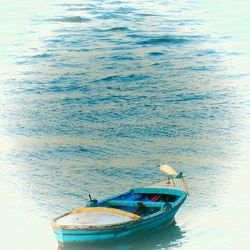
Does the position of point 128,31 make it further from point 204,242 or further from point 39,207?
point 204,242

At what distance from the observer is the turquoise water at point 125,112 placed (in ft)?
125

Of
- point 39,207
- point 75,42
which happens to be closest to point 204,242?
point 39,207

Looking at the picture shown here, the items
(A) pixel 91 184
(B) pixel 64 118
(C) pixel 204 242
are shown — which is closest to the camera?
(C) pixel 204 242

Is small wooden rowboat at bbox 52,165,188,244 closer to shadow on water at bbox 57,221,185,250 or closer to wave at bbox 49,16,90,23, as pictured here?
shadow on water at bbox 57,221,185,250

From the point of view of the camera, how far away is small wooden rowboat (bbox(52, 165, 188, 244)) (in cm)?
3444

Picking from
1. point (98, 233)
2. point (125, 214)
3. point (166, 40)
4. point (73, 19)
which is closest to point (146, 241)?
point (125, 214)

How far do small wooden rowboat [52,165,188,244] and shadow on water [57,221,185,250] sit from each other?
10.3 inches

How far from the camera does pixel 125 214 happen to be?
3559 cm

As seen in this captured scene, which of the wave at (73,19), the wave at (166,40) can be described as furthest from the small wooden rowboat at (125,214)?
the wave at (73,19)

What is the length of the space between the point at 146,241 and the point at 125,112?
18.5 meters

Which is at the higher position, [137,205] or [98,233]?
[98,233]

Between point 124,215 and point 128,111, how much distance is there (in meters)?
18.7

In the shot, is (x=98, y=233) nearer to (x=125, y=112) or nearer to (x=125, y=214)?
(x=125, y=214)

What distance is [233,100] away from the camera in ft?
185
